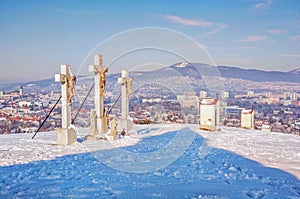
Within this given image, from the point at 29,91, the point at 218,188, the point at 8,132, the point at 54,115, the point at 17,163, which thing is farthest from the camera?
the point at 8,132

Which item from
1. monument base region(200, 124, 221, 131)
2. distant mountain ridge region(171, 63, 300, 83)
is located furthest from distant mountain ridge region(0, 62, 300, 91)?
monument base region(200, 124, 221, 131)

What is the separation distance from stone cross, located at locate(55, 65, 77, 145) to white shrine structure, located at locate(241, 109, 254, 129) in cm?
786

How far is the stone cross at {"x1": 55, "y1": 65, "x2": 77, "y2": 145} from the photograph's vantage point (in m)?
9.02

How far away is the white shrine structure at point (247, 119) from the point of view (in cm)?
1401

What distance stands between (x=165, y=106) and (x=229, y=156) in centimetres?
462

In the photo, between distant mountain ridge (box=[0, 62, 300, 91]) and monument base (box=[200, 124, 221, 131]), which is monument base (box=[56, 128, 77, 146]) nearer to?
distant mountain ridge (box=[0, 62, 300, 91])

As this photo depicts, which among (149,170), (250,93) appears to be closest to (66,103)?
(149,170)

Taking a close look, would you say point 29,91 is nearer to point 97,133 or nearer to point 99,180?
point 97,133

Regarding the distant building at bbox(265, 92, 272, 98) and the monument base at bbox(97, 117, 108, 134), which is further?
the distant building at bbox(265, 92, 272, 98)

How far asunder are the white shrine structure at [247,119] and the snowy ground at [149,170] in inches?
189

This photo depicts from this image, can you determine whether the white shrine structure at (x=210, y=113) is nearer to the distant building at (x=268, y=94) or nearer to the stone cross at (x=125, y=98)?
the distant building at (x=268, y=94)

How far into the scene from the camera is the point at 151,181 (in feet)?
17.1

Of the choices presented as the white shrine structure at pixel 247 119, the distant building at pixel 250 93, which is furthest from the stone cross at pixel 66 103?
the white shrine structure at pixel 247 119

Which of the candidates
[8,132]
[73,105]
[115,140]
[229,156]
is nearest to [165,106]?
[115,140]
